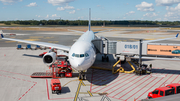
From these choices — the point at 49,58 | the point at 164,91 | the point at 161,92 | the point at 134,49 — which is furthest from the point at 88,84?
the point at 49,58

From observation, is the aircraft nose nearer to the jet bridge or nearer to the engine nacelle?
the jet bridge

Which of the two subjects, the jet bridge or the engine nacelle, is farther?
the engine nacelle

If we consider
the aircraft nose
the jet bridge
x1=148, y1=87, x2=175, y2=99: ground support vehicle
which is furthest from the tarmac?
the jet bridge

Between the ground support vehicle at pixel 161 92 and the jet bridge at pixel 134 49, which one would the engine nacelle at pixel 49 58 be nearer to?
the jet bridge at pixel 134 49

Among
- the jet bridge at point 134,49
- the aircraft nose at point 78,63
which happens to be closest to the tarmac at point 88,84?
the aircraft nose at point 78,63

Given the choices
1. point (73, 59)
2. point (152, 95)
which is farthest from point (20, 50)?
point (152, 95)

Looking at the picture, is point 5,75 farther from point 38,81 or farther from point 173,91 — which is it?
point 173,91

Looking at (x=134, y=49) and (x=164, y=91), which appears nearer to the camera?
(x=164, y=91)

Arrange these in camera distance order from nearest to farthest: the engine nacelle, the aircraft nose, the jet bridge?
the aircraft nose < the jet bridge < the engine nacelle

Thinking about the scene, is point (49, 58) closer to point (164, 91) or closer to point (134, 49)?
point (134, 49)

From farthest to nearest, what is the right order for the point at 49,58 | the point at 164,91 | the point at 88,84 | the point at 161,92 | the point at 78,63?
the point at 49,58 → the point at 88,84 → the point at 78,63 → the point at 161,92 → the point at 164,91

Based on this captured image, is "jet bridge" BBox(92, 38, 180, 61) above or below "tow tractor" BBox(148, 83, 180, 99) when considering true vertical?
above

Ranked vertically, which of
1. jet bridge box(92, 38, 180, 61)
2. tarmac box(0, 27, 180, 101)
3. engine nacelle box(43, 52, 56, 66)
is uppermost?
jet bridge box(92, 38, 180, 61)

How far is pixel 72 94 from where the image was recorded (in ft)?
57.0
